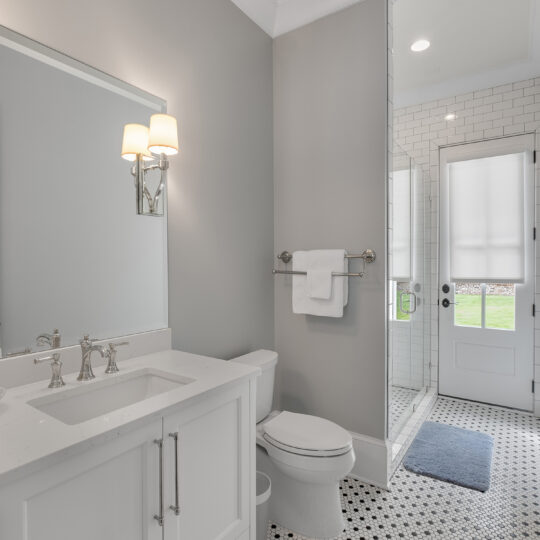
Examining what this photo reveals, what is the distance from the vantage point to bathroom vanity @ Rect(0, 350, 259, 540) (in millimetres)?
794

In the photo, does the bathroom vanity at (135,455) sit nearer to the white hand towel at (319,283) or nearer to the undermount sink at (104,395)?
the undermount sink at (104,395)

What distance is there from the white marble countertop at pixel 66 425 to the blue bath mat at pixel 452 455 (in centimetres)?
153

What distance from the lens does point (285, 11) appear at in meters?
2.37

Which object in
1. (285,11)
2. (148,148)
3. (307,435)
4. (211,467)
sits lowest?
(307,435)

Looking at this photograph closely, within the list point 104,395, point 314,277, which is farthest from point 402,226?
point 104,395

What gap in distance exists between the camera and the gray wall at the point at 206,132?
1.51m

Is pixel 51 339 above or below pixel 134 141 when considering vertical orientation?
below

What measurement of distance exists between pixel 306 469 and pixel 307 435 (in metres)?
0.15

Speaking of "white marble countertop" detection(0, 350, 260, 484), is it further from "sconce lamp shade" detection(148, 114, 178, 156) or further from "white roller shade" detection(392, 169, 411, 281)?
"white roller shade" detection(392, 169, 411, 281)

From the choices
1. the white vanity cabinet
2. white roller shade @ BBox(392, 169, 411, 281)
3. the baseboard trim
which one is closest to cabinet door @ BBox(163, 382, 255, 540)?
the white vanity cabinet

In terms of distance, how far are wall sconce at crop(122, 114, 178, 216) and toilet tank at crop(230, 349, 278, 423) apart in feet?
3.02

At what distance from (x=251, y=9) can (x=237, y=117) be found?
682mm

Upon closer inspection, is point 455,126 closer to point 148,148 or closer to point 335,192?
point 335,192

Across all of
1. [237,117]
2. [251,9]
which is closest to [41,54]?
[237,117]
